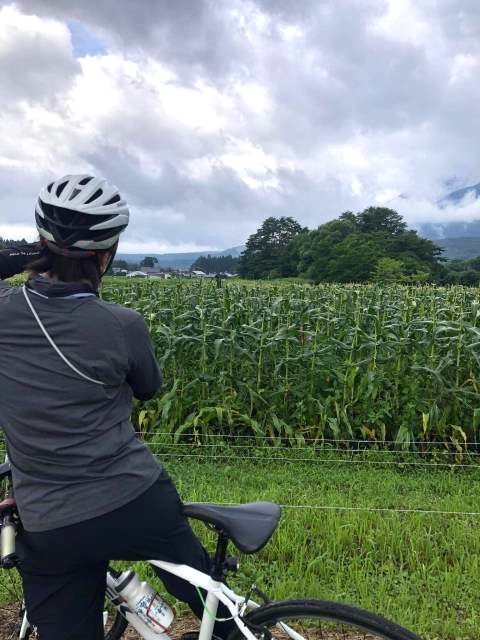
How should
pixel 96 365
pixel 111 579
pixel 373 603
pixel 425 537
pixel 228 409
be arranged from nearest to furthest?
pixel 96 365 → pixel 111 579 → pixel 373 603 → pixel 425 537 → pixel 228 409

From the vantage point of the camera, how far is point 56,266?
1.79 meters

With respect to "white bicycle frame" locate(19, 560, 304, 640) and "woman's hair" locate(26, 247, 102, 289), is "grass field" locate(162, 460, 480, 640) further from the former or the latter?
"woman's hair" locate(26, 247, 102, 289)

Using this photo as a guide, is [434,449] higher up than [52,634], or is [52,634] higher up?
[52,634]

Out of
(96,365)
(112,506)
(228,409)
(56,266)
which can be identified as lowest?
(228,409)

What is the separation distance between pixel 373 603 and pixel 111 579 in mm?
1683

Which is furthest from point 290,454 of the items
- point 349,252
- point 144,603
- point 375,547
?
point 349,252

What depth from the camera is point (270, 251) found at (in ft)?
327

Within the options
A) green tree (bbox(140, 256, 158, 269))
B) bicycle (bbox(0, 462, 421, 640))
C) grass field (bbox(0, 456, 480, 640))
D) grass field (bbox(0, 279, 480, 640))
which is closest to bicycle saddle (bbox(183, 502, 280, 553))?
bicycle (bbox(0, 462, 421, 640))

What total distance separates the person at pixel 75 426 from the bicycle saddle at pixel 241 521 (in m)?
0.09

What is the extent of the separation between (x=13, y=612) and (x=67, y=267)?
89.7 inches

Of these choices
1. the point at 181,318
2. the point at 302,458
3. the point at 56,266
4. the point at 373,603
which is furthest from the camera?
the point at 181,318

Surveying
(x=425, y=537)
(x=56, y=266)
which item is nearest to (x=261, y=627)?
(x=56, y=266)

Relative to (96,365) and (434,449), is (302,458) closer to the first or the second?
(434,449)

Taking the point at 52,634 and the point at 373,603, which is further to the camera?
the point at 373,603
